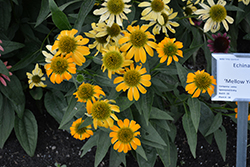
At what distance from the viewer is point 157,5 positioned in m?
0.96

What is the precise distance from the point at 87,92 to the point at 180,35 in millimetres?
910

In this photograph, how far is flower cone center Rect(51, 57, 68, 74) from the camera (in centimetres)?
81

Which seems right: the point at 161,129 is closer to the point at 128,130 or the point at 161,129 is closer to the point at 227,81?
the point at 128,130

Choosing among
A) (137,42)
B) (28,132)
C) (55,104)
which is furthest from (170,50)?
(28,132)

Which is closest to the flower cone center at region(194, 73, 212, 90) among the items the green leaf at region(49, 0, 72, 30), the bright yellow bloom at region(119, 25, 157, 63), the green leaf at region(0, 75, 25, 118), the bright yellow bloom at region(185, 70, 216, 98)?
the bright yellow bloom at region(185, 70, 216, 98)

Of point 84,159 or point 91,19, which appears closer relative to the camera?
point 91,19

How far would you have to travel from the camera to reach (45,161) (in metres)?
1.63

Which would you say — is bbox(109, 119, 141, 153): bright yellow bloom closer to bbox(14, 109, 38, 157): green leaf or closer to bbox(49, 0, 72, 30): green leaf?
bbox(49, 0, 72, 30): green leaf

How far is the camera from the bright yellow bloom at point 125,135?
3.09 feet

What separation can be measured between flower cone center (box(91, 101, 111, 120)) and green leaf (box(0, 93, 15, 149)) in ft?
2.59

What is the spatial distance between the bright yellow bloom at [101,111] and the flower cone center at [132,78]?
0.32ft

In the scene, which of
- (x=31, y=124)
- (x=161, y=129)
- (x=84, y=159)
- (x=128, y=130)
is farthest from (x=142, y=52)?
(x=84, y=159)

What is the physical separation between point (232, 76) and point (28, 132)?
1.27 meters

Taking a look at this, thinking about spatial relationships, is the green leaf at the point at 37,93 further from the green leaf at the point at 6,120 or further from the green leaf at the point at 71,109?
the green leaf at the point at 71,109
